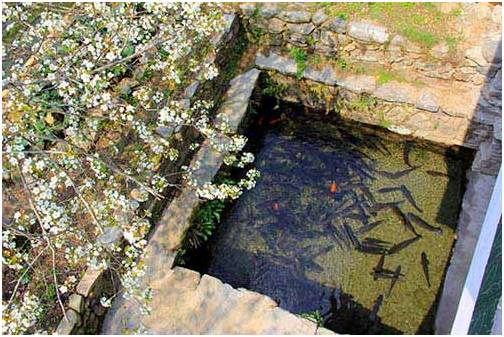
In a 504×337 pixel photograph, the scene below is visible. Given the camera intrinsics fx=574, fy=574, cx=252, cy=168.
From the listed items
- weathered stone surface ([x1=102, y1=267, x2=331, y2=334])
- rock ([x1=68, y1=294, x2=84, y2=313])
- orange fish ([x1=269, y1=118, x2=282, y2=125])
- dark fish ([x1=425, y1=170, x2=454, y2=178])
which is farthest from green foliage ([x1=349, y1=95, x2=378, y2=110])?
rock ([x1=68, y1=294, x2=84, y2=313])

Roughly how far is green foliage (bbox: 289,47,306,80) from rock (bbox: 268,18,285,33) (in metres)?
0.28

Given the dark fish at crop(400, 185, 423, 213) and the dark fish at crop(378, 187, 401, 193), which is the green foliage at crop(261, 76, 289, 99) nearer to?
the dark fish at crop(378, 187, 401, 193)

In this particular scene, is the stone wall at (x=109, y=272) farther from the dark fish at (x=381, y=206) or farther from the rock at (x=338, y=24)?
the dark fish at (x=381, y=206)

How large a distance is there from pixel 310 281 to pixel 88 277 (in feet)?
7.49

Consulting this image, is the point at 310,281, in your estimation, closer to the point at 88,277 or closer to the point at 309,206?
the point at 309,206

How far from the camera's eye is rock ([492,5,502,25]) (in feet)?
19.9

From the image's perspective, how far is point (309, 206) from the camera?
6.38m

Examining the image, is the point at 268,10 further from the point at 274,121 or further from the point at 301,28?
the point at 274,121

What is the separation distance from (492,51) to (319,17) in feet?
6.05

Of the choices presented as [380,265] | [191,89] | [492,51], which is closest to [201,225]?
[191,89]

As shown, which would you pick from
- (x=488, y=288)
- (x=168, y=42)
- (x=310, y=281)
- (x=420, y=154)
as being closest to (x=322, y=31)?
(x=420, y=154)

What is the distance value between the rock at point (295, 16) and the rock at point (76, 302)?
3.74m

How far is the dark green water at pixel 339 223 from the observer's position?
579 centimetres

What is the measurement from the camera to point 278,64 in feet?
22.2
